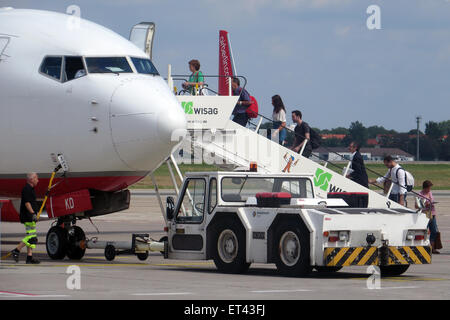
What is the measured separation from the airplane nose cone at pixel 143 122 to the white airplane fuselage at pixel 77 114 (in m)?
0.02

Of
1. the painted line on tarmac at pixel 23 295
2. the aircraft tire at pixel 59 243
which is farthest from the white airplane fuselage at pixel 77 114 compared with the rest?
the painted line on tarmac at pixel 23 295

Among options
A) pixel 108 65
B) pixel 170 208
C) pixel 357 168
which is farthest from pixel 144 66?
pixel 357 168

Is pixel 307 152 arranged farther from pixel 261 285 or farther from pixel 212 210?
pixel 261 285

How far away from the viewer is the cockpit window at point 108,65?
21.0m

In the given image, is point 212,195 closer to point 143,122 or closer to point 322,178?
point 143,122

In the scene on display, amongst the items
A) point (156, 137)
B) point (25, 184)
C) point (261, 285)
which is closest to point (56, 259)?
point (25, 184)

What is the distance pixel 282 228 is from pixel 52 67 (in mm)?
6437

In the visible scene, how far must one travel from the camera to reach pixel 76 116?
20.7 metres

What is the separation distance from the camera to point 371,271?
19.7 meters

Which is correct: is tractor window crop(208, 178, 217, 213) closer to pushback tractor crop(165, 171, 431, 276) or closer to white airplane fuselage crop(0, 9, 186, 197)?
pushback tractor crop(165, 171, 431, 276)

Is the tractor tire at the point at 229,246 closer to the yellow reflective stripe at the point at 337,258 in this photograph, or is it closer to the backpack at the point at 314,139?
the yellow reflective stripe at the point at 337,258

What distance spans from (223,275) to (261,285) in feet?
7.44

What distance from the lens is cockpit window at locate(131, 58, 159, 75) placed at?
2159 centimetres

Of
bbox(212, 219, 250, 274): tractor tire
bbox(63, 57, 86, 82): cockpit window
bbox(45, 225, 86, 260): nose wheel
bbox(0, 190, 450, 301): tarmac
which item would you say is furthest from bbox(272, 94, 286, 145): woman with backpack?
bbox(212, 219, 250, 274): tractor tire
